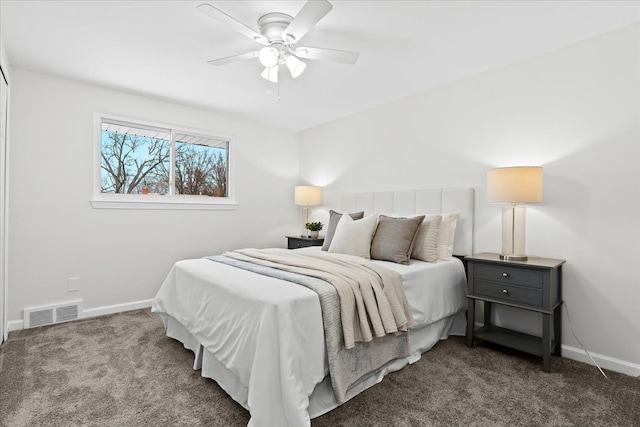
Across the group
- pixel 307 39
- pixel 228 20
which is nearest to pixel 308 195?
pixel 307 39

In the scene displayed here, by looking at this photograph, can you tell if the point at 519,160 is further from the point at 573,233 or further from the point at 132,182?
the point at 132,182

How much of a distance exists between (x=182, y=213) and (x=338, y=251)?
2.11 meters

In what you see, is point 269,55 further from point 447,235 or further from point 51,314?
point 51,314

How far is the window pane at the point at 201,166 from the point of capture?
417cm

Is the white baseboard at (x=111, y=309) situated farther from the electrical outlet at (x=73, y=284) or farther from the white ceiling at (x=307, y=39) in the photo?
the white ceiling at (x=307, y=39)

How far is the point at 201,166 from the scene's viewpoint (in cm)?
436

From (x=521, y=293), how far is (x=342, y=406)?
153cm

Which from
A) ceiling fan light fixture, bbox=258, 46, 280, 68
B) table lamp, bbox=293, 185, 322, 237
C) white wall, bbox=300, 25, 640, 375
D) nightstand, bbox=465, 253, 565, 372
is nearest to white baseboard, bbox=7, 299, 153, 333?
table lamp, bbox=293, 185, 322, 237

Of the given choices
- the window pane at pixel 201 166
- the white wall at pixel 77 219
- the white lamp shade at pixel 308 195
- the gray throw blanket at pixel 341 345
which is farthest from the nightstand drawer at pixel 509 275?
the window pane at pixel 201 166

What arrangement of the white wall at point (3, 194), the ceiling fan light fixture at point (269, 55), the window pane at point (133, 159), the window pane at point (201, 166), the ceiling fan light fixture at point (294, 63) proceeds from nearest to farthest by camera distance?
the ceiling fan light fixture at point (269, 55) < the ceiling fan light fixture at point (294, 63) < the white wall at point (3, 194) < the window pane at point (133, 159) < the window pane at point (201, 166)

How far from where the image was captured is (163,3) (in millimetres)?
2094

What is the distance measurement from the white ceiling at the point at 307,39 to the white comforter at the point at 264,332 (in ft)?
5.76

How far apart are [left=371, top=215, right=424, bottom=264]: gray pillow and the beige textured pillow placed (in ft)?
0.37

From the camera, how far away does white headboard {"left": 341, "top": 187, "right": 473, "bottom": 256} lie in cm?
312
